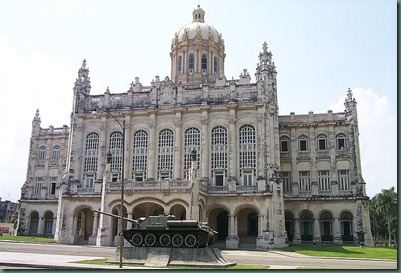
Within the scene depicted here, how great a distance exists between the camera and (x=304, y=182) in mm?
58156

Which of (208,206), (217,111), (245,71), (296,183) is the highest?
(245,71)

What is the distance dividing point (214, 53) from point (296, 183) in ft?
74.5

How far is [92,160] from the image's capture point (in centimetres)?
5734

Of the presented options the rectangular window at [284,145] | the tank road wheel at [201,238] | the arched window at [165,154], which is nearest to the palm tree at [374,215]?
the rectangular window at [284,145]

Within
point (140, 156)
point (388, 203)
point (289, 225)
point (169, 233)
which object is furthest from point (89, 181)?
point (388, 203)

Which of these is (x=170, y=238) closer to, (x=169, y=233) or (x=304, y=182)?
(x=169, y=233)

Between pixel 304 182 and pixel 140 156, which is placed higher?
pixel 140 156

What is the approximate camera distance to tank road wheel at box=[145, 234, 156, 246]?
92.9 ft

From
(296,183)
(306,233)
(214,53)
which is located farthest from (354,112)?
(214,53)

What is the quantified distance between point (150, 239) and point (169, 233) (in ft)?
4.42

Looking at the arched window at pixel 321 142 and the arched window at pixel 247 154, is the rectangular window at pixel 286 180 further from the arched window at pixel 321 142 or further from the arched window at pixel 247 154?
the arched window at pixel 247 154

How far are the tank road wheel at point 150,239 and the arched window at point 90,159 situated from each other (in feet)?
97.4

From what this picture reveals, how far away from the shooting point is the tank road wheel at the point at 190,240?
27.4 m

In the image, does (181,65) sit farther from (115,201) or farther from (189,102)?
(115,201)
